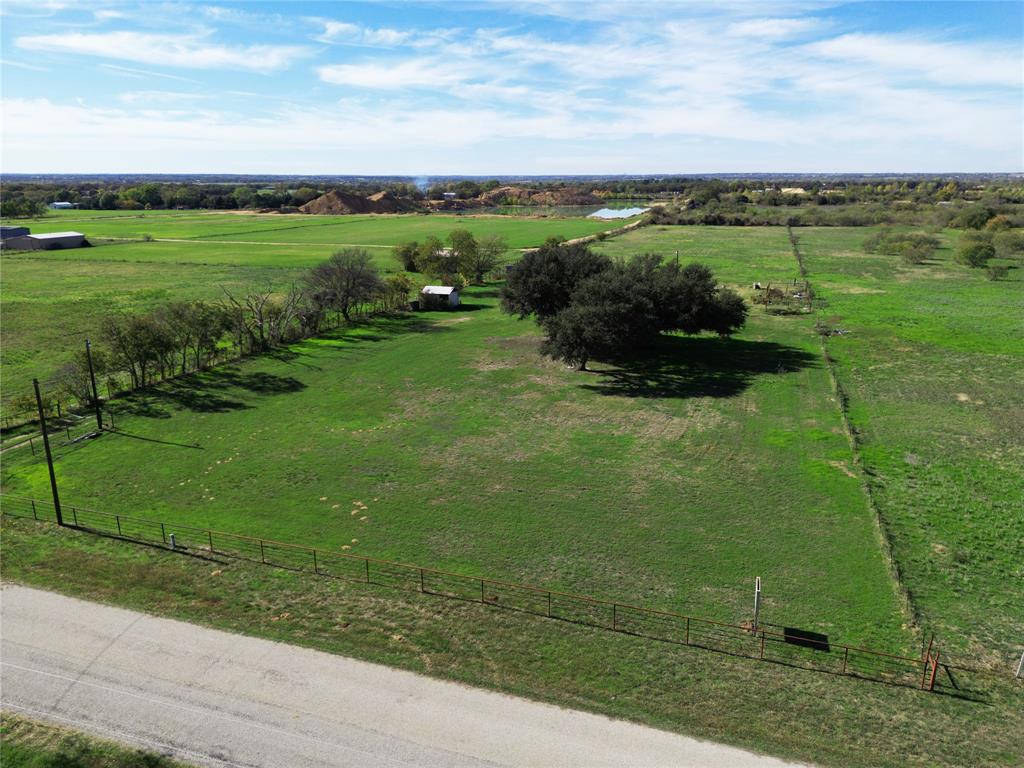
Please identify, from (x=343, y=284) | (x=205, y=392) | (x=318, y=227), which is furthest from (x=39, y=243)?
(x=205, y=392)

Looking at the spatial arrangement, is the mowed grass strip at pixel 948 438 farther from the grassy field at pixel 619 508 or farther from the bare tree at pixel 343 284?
the bare tree at pixel 343 284

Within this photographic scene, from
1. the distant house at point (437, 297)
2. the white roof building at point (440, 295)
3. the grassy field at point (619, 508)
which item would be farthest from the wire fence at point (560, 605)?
the white roof building at point (440, 295)

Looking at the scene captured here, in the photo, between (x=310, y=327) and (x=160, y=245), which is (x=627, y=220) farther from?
(x=310, y=327)

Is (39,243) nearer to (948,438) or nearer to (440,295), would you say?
(440,295)

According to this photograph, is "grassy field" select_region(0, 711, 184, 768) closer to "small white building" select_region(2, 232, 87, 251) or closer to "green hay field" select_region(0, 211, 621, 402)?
"green hay field" select_region(0, 211, 621, 402)

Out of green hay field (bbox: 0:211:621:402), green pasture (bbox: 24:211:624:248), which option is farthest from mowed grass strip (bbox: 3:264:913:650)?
green pasture (bbox: 24:211:624:248)

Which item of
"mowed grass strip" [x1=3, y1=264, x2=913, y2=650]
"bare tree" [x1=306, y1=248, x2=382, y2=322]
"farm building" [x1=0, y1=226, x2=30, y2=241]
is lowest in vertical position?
"mowed grass strip" [x1=3, y1=264, x2=913, y2=650]
